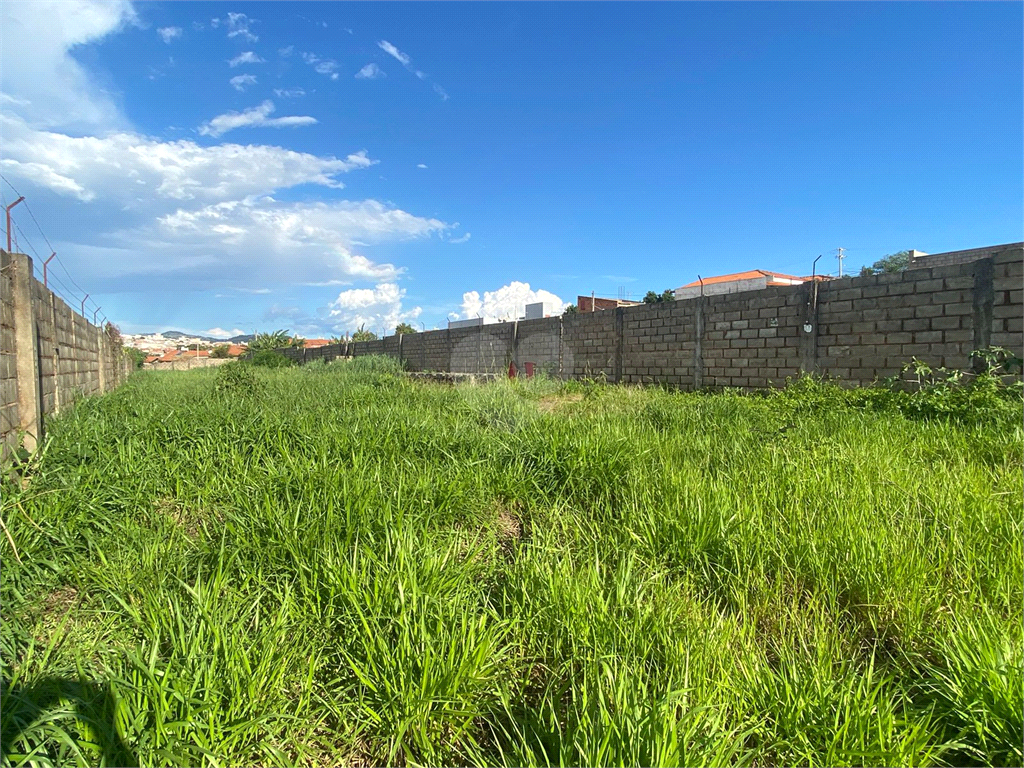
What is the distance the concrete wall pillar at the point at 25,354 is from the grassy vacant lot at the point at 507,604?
1.00 feet

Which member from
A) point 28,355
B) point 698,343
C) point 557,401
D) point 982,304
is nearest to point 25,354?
point 28,355

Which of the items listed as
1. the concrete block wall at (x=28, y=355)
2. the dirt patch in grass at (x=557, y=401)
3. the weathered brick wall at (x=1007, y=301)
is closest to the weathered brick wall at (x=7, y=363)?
the concrete block wall at (x=28, y=355)

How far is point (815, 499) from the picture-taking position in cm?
267

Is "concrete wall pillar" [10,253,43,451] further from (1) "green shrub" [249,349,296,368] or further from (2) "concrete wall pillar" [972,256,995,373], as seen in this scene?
(1) "green shrub" [249,349,296,368]

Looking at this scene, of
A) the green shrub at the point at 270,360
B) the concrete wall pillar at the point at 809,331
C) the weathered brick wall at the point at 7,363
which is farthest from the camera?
the green shrub at the point at 270,360

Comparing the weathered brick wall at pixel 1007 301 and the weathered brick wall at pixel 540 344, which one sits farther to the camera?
the weathered brick wall at pixel 540 344

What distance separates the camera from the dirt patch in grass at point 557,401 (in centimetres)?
636

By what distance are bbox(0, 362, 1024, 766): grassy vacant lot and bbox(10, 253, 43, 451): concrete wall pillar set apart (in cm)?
31

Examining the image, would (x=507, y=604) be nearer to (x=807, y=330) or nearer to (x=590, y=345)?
(x=807, y=330)

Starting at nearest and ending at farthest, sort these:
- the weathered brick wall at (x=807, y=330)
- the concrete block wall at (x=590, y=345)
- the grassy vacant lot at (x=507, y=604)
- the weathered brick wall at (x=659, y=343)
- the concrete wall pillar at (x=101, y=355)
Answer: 1. the grassy vacant lot at (x=507, y=604)
2. the weathered brick wall at (x=807, y=330)
3. the concrete wall pillar at (x=101, y=355)
4. the weathered brick wall at (x=659, y=343)
5. the concrete block wall at (x=590, y=345)

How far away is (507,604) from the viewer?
193cm

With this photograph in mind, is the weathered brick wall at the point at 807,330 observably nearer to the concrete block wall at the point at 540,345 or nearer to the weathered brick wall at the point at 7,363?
the concrete block wall at the point at 540,345

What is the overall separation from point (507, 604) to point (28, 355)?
3.97 metres

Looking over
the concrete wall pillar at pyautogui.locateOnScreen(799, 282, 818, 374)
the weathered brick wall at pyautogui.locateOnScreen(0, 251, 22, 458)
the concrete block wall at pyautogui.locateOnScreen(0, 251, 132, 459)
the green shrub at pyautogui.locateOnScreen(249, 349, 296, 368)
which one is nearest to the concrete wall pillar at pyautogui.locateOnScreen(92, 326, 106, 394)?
the concrete block wall at pyautogui.locateOnScreen(0, 251, 132, 459)
